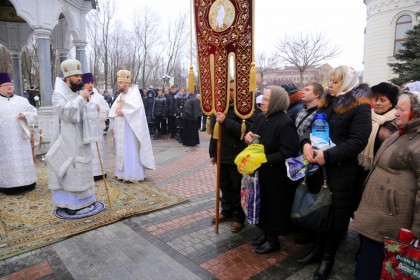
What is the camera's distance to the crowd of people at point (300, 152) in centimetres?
236

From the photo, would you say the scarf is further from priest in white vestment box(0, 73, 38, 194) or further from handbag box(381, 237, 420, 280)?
priest in white vestment box(0, 73, 38, 194)

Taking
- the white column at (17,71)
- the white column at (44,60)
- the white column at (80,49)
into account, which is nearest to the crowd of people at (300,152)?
the white column at (44,60)

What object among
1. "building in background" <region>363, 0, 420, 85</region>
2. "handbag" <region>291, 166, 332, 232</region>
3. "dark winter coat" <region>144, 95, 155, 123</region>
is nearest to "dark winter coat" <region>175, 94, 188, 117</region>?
"dark winter coat" <region>144, 95, 155, 123</region>

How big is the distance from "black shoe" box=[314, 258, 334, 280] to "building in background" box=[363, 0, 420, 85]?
70.2 ft

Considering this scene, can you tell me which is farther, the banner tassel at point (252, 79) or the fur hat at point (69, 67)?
the fur hat at point (69, 67)

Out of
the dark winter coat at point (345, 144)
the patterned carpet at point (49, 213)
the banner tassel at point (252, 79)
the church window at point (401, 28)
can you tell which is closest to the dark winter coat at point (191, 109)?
the patterned carpet at point (49, 213)

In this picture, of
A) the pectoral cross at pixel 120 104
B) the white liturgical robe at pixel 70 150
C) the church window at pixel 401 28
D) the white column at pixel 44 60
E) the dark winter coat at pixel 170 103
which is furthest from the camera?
the church window at pixel 401 28

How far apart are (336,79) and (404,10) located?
76.5 ft

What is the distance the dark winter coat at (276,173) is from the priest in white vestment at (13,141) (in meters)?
4.39

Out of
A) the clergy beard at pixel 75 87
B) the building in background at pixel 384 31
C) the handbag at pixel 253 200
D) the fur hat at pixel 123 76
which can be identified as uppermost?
the building in background at pixel 384 31

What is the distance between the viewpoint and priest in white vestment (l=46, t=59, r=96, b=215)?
4461 millimetres

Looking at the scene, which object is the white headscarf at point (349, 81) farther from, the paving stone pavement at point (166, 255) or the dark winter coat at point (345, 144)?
the paving stone pavement at point (166, 255)

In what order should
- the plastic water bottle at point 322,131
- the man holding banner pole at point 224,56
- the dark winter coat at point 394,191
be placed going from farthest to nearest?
the man holding banner pole at point 224,56 → the plastic water bottle at point 322,131 → the dark winter coat at point 394,191

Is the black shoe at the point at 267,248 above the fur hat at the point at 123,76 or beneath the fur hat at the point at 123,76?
beneath
